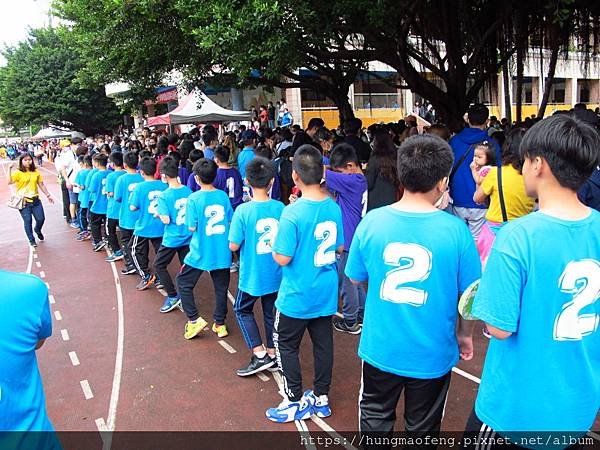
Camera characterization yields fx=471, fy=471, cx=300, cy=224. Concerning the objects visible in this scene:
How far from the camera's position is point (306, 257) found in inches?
123

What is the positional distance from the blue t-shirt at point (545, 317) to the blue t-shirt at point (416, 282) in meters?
0.36

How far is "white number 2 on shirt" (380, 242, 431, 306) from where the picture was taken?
212 centimetres

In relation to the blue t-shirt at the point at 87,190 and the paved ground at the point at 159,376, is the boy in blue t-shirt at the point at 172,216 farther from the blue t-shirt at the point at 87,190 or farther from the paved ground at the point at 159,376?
the blue t-shirt at the point at 87,190

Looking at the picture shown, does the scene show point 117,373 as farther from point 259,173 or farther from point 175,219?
point 259,173

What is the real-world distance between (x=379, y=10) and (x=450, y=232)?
13.7 ft

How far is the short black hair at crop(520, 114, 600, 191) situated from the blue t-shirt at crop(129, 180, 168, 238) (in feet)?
16.3

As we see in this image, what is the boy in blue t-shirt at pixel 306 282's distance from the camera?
308cm

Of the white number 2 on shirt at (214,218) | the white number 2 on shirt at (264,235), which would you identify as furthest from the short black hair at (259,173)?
the white number 2 on shirt at (214,218)

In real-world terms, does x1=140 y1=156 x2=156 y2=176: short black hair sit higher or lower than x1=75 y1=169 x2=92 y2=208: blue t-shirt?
higher

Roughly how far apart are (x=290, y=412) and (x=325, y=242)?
Result: 1.22m

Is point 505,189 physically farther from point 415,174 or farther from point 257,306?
point 257,306

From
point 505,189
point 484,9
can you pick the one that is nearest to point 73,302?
point 505,189

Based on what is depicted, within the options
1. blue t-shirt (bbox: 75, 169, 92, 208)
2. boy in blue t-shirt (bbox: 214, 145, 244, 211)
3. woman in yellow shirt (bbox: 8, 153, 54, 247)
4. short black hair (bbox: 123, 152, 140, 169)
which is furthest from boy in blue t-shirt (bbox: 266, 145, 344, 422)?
woman in yellow shirt (bbox: 8, 153, 54, 247)

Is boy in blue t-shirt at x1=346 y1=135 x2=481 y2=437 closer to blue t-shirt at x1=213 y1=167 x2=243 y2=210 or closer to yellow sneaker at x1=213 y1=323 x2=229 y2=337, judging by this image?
yellow sneaker at x1=213 y1=323 x2=229 y2=337
